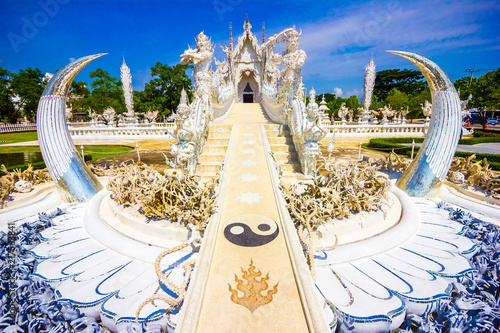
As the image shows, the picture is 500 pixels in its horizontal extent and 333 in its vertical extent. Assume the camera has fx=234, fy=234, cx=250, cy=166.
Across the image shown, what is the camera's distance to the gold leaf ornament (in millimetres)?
2814

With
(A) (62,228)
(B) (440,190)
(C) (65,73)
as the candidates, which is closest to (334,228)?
(B) (440,190)

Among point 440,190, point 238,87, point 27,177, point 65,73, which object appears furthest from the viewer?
point 238,87

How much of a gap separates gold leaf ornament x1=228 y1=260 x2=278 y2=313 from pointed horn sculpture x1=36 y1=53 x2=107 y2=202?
5.58 meters

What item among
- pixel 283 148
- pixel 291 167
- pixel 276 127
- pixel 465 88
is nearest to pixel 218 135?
pixel 276 127

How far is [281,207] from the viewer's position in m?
4.65

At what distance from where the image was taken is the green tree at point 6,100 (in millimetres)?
38219

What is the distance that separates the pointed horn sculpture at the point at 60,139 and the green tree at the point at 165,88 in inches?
1263

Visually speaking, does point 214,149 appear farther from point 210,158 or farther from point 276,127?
point 276,127

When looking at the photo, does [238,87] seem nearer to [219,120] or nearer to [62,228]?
[219,120]

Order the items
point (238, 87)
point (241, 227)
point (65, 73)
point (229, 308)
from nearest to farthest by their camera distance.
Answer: point (229, 308)
point (241, 227)
point (65, 73)
point (238, 87)

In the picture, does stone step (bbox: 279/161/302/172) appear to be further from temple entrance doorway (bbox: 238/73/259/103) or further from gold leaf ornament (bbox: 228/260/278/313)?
temple entrance doorway (bbox: 238/73/259/103)

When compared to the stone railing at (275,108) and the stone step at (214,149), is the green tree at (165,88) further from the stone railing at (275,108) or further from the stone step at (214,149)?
the stone step at (214,149)

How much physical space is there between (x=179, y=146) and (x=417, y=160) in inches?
271

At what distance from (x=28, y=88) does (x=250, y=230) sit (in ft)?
172
